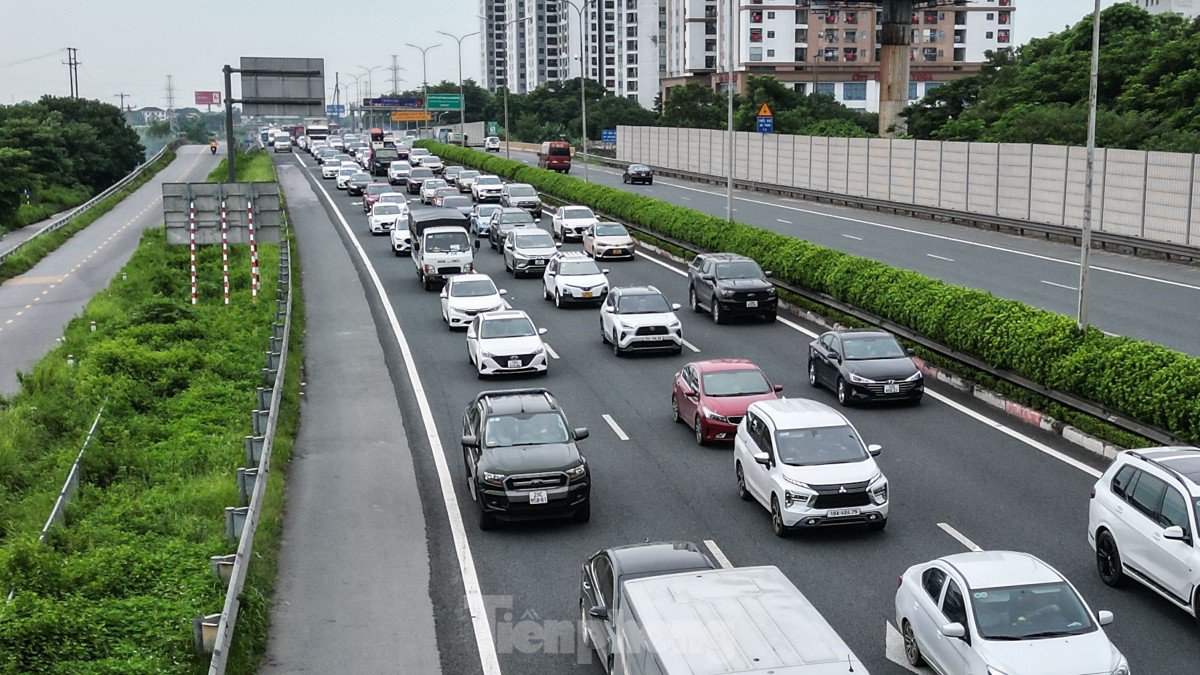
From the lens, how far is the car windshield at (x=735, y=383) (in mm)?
24000

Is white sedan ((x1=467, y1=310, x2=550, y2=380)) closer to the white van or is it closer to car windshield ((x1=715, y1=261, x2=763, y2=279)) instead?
car windshield ((x1=715, y1=261, x2=763, y2=279))

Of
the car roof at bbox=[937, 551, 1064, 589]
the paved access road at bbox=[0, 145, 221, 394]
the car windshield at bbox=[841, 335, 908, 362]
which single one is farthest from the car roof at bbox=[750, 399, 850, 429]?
the paved access road at bbox=[0, 145, 221, 394]

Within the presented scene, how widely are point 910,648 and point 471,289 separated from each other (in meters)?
23.7

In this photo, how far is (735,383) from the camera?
24172 millimetres

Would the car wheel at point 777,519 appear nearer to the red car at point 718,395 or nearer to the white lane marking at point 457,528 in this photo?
the white lane marking at point 457,528

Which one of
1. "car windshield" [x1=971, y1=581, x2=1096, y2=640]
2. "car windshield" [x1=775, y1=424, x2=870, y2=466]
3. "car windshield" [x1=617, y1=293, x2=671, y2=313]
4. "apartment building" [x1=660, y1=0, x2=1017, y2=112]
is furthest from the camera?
"apartment building" [x1=660, y1=0, x2=1017, y2=112]

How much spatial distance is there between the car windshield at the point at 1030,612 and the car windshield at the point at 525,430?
830 cm

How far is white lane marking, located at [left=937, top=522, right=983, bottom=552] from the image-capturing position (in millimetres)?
17984

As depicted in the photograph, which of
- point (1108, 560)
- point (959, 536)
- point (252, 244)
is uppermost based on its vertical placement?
point (252, 244)

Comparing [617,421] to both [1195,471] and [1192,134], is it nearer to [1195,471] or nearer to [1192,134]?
[1195,471]

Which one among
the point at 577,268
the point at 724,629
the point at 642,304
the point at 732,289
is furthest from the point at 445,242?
the point at 724,629

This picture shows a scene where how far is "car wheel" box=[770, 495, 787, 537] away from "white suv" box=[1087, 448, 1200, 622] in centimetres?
415

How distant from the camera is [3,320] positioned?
46656mm

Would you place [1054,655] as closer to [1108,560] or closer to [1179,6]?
[1108,560]
